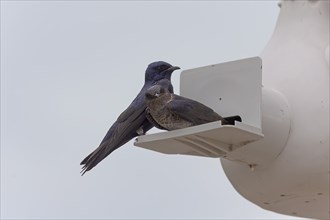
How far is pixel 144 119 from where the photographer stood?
555cm

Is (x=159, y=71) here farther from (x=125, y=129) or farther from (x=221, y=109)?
(x=221, y=109)

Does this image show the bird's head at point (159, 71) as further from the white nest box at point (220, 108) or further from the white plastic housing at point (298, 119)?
the white nest box at point (220, 108)

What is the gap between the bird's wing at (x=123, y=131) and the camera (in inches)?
217

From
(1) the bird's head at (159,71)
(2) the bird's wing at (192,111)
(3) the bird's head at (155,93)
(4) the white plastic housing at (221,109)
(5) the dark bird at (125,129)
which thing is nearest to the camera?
(4) the white plastic housing at (221,109)

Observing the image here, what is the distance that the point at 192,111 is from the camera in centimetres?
446

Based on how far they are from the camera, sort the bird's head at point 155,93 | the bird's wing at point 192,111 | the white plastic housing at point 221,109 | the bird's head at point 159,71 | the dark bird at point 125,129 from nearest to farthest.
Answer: the white plastic housing at point 221,109 < the bird's wing at point 192,111 < the bird's head at point 155,93 < the dark bird at point 125,129 < the bird's head at point 159,71

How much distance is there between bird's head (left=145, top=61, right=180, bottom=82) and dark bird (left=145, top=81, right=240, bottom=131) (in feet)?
3.73

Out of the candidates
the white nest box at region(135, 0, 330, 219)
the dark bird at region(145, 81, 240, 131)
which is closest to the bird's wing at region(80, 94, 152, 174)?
the white nest box at region(135, 0, 330, 219)

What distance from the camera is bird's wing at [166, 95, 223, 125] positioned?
445 centimetres

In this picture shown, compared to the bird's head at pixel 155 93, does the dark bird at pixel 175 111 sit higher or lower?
lower

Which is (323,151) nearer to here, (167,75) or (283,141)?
(283,141)

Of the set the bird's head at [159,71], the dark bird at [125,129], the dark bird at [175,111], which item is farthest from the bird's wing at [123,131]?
the dark bird at [175,111]

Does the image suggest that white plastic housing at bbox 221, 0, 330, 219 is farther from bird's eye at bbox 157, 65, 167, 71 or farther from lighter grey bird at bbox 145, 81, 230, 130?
bird's eye at bbox 157, 65, 167, 71

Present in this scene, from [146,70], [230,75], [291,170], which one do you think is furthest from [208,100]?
[146,70]
